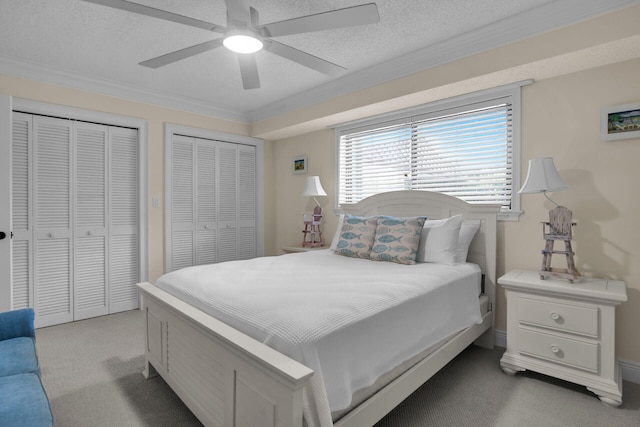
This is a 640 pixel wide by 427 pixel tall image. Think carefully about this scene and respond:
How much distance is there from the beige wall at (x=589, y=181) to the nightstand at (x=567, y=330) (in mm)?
219

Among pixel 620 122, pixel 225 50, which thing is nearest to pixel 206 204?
pixel 225 50

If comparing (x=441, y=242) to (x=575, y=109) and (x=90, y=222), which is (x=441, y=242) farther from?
(x=90, y=222)

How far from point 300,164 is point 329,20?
9.21ft

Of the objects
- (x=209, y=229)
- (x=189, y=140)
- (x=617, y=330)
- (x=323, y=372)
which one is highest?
(x=189, y=140)

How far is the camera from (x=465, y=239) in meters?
2.72

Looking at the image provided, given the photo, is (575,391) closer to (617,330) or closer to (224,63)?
(617,330)

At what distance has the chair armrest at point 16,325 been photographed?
1828mm

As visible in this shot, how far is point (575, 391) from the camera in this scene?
6.82 ft

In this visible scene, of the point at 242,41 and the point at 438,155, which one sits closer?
the point at 242,41

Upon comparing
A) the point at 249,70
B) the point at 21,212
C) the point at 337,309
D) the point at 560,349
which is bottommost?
the point at 560,349

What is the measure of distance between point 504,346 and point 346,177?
2325 millimetres

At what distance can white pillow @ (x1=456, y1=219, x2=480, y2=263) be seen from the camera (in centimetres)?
268

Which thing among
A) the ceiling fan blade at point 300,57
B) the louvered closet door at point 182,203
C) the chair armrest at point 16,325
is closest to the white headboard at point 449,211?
the ceiling fan blade at point 300,57

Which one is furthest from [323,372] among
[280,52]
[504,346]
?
[504,346]
